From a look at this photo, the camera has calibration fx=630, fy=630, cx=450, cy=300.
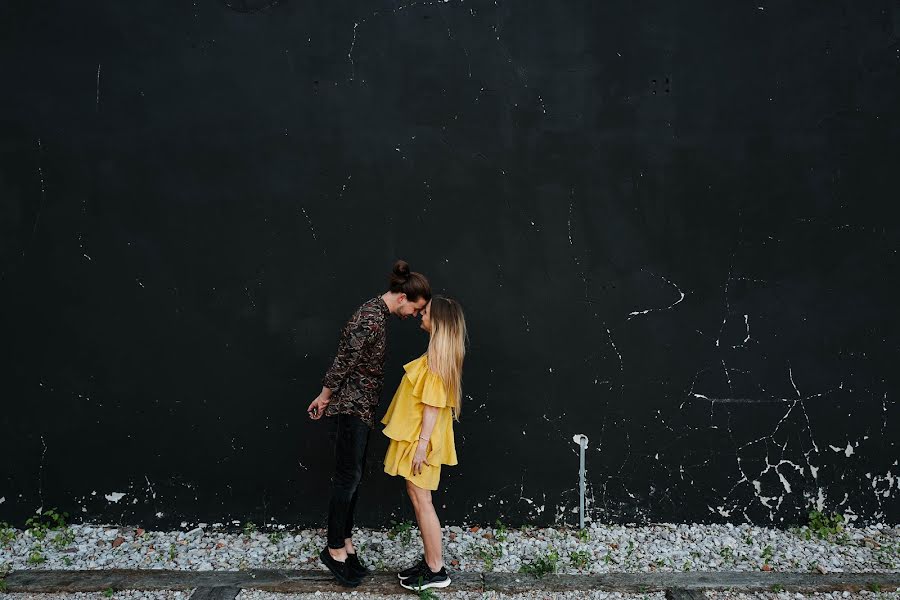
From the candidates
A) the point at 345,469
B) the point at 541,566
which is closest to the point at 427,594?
the point at 541,566

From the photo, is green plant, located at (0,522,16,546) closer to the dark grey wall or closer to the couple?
the dark grey wall

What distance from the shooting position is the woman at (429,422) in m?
2.81

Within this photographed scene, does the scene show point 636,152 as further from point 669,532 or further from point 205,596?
point 205,596

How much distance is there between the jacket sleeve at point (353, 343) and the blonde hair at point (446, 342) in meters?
0.28

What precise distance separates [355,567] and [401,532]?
0.52m

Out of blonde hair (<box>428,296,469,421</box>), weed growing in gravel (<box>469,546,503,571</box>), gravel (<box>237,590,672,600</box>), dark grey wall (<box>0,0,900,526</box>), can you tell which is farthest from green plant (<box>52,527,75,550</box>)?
blonde hair (<box>428,296,469,421</box>)

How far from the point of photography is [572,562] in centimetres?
330

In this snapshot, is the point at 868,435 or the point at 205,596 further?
the point at 868,435

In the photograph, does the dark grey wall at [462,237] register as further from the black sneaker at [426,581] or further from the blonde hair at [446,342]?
the blonde hair at [446,342]

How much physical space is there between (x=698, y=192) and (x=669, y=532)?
1.94m

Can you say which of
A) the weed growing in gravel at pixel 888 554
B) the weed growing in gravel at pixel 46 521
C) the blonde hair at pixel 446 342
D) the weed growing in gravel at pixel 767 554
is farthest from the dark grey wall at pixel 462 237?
the blonde hair at pixel 446 342

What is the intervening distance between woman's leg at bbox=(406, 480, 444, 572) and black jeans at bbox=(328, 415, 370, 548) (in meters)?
0.27

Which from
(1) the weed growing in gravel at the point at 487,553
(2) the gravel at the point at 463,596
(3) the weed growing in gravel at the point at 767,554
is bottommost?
(2) the gravel at the point at 463,596

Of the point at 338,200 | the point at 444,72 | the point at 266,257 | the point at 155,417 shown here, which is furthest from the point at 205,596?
the point at 444,72
